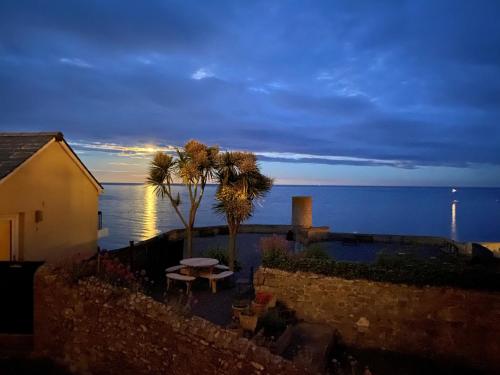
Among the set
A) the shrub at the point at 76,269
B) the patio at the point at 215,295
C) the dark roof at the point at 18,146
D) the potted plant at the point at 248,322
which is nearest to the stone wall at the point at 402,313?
the patio at the point at 215,295

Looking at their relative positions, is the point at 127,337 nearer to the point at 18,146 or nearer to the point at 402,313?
the point at 18,146

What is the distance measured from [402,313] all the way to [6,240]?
9191mm

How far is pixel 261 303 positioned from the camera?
9.19 meters

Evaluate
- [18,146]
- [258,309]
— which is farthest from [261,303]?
[18,146]

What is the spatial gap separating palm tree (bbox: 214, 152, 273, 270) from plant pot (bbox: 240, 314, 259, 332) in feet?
15.6

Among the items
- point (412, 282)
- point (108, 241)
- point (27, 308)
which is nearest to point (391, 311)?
point (412, 282)

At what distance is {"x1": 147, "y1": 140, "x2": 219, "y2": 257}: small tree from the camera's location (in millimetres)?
13719

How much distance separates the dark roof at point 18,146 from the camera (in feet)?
28.5

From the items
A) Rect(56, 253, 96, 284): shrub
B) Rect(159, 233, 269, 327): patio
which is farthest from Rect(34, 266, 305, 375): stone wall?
Rect(159, 233, 269, 327): patio

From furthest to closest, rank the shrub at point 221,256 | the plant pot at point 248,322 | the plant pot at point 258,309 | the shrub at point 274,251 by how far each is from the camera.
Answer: the shrub at point 221,256, the shrub at point 274,251, the plant pot at point 258,309, the plant pot at point 248,322

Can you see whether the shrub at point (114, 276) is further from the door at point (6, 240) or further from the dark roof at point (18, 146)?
the door at point (6, 240)

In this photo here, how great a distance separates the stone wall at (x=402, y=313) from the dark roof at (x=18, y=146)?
21.0 ft

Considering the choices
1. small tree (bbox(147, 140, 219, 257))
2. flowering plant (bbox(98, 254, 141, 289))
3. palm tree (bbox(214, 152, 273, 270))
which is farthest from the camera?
small tree (bbox(147, 140, 219, 257))

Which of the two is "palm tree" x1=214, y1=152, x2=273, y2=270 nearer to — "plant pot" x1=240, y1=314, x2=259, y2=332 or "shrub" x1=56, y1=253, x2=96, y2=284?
"plant pot" x1=240, y1=314, x2=259, y2=332
